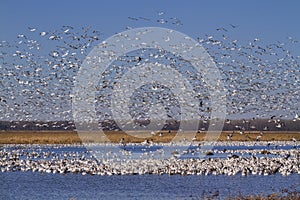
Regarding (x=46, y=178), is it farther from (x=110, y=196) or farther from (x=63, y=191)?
(x=110, y=196)

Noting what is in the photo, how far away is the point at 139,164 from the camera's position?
4075cm

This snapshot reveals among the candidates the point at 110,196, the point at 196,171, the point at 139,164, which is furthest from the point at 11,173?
the point at 110,196

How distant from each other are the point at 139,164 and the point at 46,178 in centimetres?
590

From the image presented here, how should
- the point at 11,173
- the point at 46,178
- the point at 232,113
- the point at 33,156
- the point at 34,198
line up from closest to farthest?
the point at 34,198
the point at 232,113
the point at 46,178
the point at 11,173
the point at 33,156

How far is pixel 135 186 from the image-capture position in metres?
32.0

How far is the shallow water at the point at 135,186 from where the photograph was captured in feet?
95.5

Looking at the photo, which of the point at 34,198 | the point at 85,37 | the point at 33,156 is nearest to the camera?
the point at 85,37

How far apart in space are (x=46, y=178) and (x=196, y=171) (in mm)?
7214

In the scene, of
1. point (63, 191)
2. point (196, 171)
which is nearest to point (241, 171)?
point (196, 171)

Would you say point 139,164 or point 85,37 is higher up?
point 85,37

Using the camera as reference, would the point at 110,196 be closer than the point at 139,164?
Yes

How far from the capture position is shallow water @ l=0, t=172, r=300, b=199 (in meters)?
29.1

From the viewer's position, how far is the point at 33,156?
174 ft

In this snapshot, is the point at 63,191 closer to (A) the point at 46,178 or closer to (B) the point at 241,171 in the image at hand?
(A) the point at 46,178
